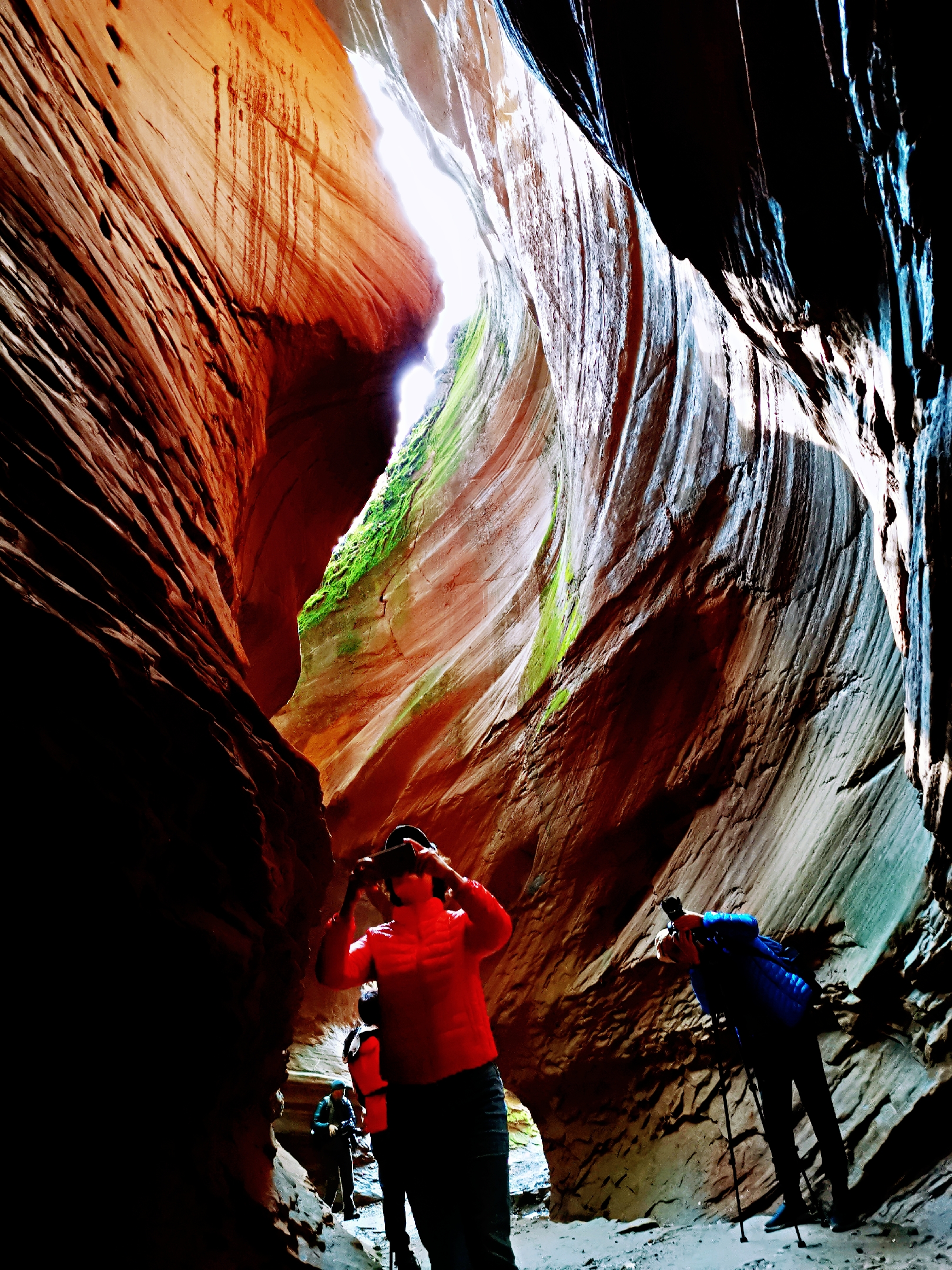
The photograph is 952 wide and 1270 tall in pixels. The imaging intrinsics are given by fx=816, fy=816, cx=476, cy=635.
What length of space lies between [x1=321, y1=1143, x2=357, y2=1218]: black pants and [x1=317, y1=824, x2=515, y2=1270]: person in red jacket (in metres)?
4.89

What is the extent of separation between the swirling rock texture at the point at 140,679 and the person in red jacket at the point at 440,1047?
20.8 inches

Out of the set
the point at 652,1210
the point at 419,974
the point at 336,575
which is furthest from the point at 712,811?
the point at 336,575

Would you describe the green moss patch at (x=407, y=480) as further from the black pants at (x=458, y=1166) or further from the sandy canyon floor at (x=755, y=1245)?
the black pants at (x=458, y=1166)

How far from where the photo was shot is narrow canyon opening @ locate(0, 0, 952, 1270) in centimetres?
261

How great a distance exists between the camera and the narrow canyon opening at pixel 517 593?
2.61 m

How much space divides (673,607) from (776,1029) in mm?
4687

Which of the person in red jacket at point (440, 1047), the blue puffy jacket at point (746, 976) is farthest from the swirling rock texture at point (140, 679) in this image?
the blue puffy jacket at point (746, 976)

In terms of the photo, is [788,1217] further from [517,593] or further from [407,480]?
[407,480]

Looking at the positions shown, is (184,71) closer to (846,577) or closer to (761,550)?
(761,550)

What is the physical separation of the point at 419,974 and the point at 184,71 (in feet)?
25.3

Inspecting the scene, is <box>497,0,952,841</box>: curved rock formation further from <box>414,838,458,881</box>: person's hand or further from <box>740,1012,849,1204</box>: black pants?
<box>414,838,458,881</box>: person's hand

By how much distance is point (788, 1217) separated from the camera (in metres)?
3.86

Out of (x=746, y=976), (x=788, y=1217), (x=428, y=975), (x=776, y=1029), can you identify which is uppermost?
(x=428, y=975)

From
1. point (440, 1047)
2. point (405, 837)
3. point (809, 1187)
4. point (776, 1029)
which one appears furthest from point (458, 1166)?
point (809, 1187)
